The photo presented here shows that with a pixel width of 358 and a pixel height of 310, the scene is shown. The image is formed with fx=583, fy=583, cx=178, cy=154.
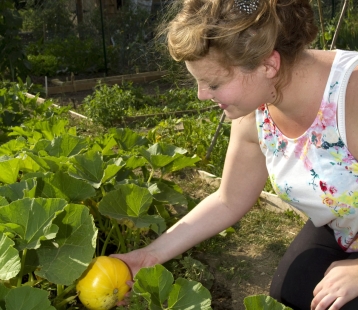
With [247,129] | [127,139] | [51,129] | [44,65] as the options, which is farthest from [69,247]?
[44,65]

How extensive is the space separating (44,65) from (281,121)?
791cm

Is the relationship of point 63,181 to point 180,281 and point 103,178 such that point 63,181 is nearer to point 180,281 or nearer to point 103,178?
point 103,178

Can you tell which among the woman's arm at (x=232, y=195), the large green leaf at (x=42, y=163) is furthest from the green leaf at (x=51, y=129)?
the woman's arm at (x=232, y=195)

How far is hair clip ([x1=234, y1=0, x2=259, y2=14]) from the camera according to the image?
177 centimetres

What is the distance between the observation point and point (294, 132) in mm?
2051

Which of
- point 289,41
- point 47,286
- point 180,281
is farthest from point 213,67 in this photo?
point 47,286

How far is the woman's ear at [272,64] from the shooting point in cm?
182

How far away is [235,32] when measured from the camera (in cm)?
175

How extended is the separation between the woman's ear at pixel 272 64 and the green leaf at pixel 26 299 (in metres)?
0.95

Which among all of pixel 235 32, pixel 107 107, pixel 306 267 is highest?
pixel 235 32

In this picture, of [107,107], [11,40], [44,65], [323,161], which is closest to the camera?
[323,161]

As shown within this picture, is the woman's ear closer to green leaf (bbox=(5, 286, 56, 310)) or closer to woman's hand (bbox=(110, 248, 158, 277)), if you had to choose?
woman's hand (bbox=(110, 248, 158, 277))

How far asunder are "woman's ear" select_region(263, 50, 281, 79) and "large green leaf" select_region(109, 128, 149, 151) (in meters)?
1.32

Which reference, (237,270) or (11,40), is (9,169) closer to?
(237,270)
